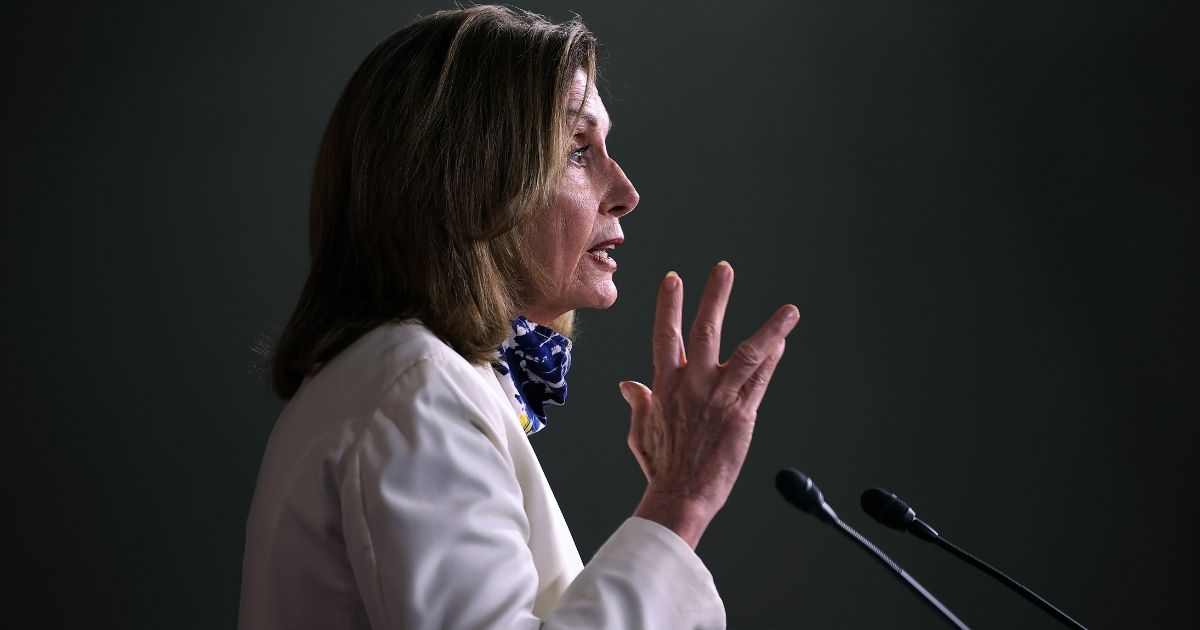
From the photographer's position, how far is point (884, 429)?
9.09 feet

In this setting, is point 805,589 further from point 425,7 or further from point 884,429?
point 425,7

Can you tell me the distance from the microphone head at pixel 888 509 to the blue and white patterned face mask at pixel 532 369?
1.22 ft

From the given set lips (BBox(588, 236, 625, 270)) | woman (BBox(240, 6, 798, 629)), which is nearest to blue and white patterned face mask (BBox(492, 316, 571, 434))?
woman (BBox(240, 6, 798, 629))

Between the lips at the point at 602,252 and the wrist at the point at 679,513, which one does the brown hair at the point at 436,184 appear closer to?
the lips at the point at 602,252

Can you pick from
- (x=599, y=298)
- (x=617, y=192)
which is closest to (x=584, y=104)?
(x=617, y=192)

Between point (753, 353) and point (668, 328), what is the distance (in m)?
0.09

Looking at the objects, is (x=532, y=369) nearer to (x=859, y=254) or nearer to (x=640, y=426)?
(x=640, y=426)

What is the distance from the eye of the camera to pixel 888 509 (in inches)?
46.1

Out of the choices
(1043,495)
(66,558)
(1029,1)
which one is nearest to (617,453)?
(1043,495)

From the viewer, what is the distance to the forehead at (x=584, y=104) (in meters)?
1.26

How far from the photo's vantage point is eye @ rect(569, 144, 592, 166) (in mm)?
1299

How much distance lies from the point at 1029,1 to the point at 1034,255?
69cm

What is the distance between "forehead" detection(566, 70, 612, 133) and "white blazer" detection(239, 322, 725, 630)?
1.28 ft

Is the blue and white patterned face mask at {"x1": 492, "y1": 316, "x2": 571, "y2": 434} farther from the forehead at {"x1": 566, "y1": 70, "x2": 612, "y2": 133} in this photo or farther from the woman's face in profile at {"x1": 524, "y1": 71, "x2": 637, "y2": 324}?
the forehead at {"x1": 566, "y1": 70, "x2": 612, "y2": 133}
